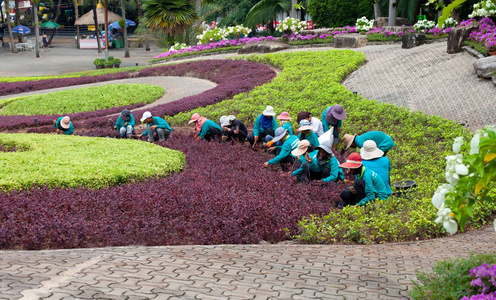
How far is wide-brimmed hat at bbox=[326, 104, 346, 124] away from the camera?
9.76 meters

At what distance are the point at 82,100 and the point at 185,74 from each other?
5601 millimetres

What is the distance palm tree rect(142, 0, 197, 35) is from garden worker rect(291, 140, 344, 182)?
2248 centimetres

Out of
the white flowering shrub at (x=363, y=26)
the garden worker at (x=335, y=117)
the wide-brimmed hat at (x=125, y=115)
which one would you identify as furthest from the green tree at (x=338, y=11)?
the garden worker at (x=335, y=117)

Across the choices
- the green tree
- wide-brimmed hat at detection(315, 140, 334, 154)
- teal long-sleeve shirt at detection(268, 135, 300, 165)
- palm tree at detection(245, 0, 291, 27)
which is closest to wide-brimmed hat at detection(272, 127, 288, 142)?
teal long-sleeve shirt at detection(268, 135, 300, 165)

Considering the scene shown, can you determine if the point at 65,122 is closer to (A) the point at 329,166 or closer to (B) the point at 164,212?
(B) the point at 164,212

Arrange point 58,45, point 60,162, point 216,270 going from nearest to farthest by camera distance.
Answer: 1. point 216,270
2. point 60,162
3. point 58,45

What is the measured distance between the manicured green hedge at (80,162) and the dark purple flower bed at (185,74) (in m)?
2.34

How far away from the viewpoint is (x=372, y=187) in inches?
277

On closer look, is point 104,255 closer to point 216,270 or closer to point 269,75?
point 216,270

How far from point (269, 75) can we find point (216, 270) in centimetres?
1438

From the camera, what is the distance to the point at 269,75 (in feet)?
61.5

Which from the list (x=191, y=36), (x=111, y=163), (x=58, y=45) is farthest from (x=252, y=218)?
(x=58, y=45)

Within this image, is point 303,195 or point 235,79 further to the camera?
point 235,79

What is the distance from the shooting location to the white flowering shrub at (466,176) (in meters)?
3.00
